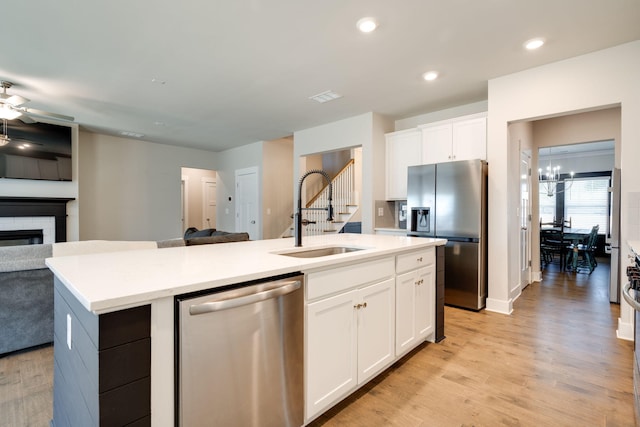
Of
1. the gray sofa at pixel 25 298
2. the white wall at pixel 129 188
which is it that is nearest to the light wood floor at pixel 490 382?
the gray sofa at pixel 25 298

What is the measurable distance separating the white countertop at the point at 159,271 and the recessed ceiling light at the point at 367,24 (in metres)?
1.85

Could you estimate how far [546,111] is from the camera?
324 cm

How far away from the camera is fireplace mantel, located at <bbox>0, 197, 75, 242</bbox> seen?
16.0 feet

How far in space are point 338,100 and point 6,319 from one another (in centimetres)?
409

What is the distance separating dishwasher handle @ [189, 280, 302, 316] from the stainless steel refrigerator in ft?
9.23

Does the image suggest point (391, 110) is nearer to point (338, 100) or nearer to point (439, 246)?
point (338, 100)

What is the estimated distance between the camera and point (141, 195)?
22.6 ft

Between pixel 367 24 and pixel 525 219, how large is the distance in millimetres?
3727

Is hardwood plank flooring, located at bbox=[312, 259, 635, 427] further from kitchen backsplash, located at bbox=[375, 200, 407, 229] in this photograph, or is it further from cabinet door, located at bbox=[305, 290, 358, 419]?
kitchen backsplash, located at bbox=[375, 200, 407, 229]

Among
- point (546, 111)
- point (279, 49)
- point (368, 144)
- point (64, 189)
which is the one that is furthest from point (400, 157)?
point (64, 189)

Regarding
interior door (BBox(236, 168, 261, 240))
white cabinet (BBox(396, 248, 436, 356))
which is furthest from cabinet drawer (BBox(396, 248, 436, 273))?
interior door (BBox(236, 168, 261, 240))

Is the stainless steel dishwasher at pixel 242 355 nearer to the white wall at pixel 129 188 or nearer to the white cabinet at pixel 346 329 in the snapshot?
the white cabinet at pixel 346 329

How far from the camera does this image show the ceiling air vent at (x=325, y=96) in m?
4.04

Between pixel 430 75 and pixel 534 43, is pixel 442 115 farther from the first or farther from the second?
pixel 534 43
